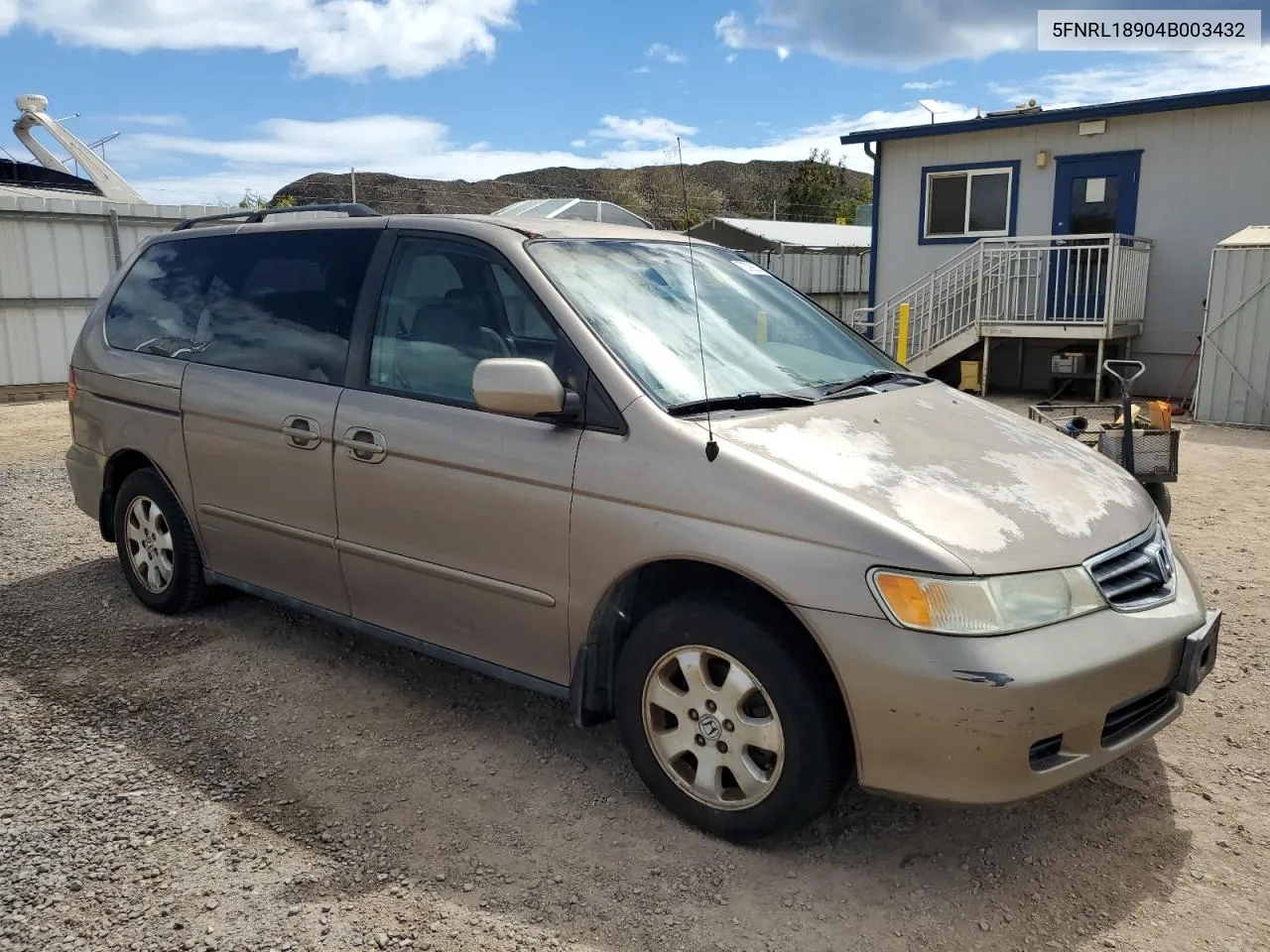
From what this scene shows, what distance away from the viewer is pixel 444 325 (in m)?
3.54

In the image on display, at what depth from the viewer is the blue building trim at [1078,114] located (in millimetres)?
12523

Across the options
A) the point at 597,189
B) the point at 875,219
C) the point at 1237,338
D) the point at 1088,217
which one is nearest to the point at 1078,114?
the point at 1088,217

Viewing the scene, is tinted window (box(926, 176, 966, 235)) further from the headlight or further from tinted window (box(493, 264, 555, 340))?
the headlight

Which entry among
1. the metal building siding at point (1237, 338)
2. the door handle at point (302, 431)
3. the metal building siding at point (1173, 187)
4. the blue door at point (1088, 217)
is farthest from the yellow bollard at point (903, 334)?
the door handle at point (302, 431)

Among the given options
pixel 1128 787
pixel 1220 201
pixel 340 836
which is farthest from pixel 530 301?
Answer: pixel 1220 201

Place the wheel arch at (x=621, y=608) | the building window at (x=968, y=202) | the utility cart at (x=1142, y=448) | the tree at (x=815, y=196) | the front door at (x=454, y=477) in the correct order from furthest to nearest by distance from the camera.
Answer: the tree at (x=815, y=196), the building window at (x=968, y=202), the utility cart at (x=1142, y=448), the front door at (x=454, y=477), the wheel arch at (x=621, y=608)

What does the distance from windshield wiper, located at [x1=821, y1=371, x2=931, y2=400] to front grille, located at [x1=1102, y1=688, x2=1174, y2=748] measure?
4.10 feet

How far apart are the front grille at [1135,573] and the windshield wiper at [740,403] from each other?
3.20 ft

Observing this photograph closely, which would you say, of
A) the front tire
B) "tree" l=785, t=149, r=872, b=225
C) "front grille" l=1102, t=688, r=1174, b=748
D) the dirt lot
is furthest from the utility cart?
"tree" l=785, t=149, r=872, b=225

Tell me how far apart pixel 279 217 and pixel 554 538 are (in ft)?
7.84

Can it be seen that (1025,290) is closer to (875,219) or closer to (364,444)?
(875,219)

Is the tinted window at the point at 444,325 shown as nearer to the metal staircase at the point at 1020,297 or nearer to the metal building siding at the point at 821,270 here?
the metal staircase at the point at 1020,297

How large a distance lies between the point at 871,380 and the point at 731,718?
1.43 m

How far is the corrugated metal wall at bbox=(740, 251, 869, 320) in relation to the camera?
20.2 meters
